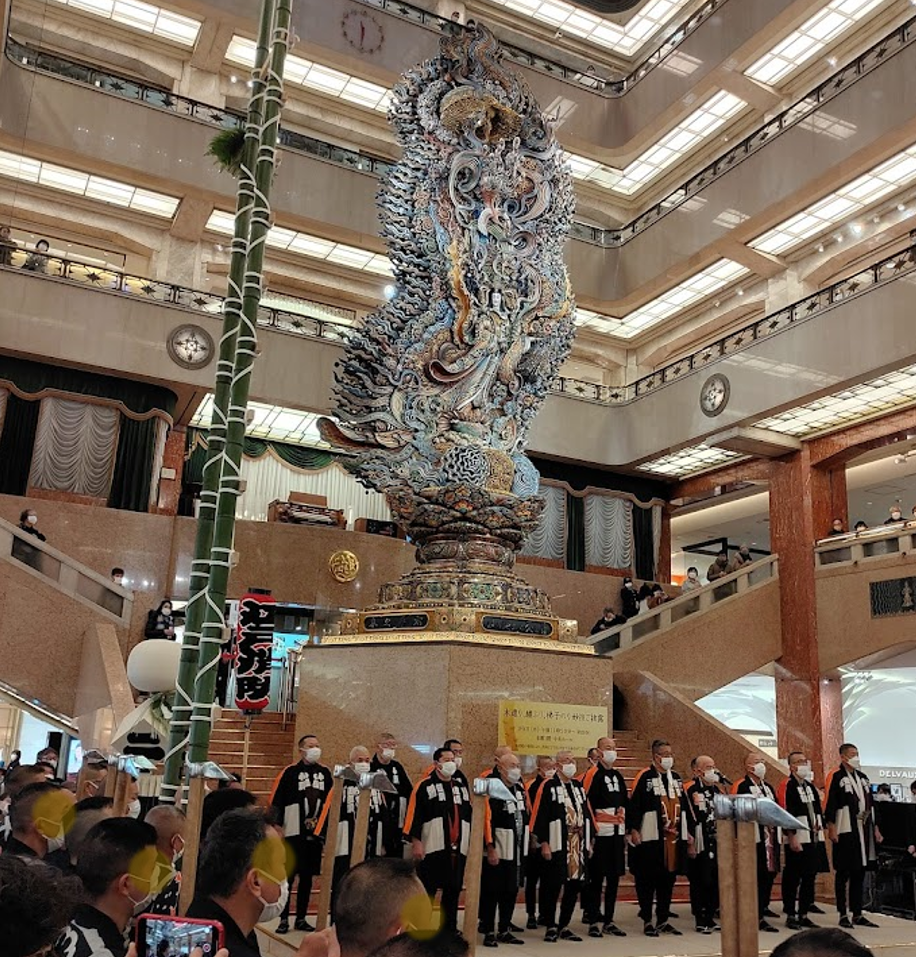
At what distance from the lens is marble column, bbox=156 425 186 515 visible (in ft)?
52.6

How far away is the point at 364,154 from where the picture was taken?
17.7 metres

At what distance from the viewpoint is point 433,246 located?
10062 mm

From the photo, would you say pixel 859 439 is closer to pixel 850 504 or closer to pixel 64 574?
pixel 850 504

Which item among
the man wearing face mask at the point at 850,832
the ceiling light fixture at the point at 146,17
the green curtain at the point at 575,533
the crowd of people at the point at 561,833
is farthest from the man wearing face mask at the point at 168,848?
the ceiling light fixture at the point at 146,17

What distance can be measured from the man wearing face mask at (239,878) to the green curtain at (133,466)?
13624 millimetres

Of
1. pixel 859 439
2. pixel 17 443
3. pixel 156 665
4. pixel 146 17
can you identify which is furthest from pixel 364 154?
pixel 156 665

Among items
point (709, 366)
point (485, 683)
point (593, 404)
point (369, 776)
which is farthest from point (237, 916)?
point (593, 404)

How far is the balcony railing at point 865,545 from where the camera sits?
1433 centimetres

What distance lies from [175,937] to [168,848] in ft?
5.31

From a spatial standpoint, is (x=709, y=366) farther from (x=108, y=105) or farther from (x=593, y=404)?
(x=108, y=105)

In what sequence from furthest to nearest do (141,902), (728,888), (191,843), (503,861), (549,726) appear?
(549,726)
(503,861)
(191,843)
(141,902)
(728,888)

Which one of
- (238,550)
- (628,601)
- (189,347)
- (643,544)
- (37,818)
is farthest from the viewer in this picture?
(643,544)

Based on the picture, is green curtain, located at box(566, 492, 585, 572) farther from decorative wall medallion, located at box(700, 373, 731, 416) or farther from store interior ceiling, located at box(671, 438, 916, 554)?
store interior ceiling, located at box(671, 438, 916, 554)

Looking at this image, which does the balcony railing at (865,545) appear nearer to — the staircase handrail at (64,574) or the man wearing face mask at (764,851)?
the man wearing face mask at (764,851)
